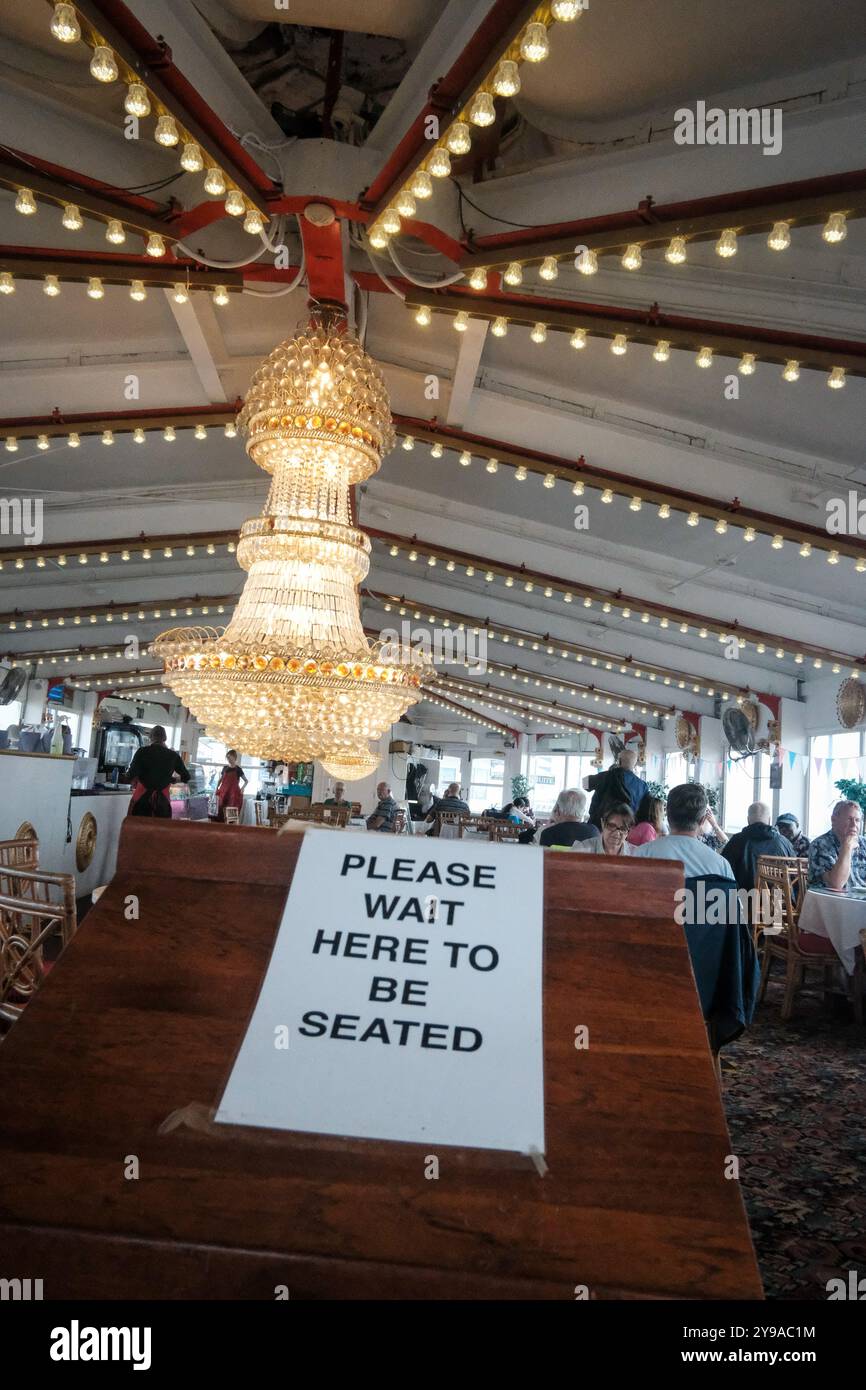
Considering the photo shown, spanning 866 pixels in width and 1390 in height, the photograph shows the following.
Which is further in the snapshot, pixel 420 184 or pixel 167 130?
pixel 420 184

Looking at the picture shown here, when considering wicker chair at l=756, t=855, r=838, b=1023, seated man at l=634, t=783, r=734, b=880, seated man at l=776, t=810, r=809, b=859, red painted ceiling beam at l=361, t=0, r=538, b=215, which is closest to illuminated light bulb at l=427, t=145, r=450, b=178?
red painted ceiling beam at l=361, t=0, r=538, b=215

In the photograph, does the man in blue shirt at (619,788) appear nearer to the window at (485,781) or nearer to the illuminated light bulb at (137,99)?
the illuminated light bulb at (137,99)

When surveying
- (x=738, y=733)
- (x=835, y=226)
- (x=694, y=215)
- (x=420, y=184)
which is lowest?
(x=738, y=733)

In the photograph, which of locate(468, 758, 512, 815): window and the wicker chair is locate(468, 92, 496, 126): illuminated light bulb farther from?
locate(468, 758, 512, 815): window

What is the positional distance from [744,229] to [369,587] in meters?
8.23

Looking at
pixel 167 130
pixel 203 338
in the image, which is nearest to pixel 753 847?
pixel 203 338

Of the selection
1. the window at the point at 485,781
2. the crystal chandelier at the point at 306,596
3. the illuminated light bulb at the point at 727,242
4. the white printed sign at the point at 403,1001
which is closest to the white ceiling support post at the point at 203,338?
Result: the crystal chandelier at the point at 306,596

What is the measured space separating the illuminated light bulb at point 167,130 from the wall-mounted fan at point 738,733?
10762mm

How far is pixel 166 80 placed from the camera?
8.91ft

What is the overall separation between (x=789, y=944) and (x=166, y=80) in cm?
535

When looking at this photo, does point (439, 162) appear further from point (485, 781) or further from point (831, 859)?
point (485, 781)

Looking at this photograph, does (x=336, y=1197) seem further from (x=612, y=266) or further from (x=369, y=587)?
(x=369, y=587)

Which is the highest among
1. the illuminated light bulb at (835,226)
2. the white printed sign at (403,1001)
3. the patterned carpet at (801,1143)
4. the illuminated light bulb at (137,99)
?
the illuminated light bulb at (137,99)

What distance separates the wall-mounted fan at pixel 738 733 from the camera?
1194cm
